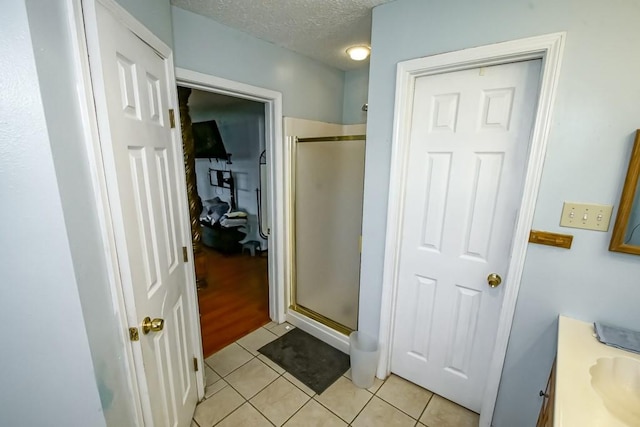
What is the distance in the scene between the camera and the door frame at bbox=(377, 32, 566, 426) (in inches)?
44.5

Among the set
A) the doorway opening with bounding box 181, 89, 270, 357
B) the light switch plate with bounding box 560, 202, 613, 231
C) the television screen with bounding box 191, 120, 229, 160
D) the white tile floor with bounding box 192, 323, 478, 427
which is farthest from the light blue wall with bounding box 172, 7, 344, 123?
the television screen with bounding box 191, 120, 229, 160

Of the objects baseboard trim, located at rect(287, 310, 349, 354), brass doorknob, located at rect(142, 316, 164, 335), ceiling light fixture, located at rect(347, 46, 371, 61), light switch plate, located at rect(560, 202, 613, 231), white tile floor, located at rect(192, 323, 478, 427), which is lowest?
white tile floor, located at rect(192, 323, 478, 427)

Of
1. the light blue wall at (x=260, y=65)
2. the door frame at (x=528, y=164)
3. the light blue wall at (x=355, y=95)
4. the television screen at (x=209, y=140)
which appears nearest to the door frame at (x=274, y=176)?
the light blue wall at (x=260, y=65)

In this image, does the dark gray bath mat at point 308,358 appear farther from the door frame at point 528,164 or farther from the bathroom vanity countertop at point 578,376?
the bathroom vanity countertop at point 578,376

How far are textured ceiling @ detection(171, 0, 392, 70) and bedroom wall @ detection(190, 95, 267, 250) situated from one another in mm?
2057

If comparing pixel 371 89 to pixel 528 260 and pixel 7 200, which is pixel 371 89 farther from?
pixel 7 200

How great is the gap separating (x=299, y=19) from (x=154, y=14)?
2.63 ft

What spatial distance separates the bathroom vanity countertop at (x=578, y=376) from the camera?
75 cm

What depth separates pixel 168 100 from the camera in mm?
1313

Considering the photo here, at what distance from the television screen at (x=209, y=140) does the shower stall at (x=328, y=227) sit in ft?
8.23

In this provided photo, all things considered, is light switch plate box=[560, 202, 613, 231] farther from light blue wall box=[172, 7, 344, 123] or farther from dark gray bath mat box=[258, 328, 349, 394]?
light blue wall box=[172, 7, 344, 123]

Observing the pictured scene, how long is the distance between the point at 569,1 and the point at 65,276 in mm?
1955

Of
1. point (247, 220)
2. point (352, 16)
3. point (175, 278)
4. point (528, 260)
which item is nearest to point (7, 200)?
point (175, 278)

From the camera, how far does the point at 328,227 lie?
222 cm
